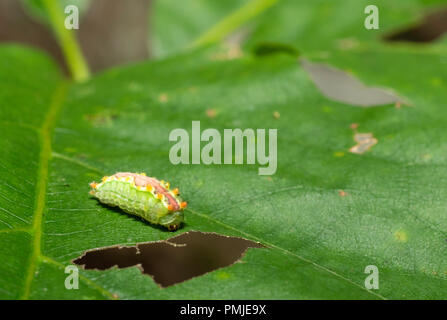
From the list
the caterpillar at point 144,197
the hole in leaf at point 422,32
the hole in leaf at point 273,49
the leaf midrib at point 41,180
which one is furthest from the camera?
the hole in leaf at point 422,32

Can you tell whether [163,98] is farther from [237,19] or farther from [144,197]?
[237,19]

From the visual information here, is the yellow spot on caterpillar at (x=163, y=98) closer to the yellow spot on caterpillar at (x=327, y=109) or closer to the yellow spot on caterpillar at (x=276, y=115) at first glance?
the yellow spot on caterpillar at (x=276, y=115)

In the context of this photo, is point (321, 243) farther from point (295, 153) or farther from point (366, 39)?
point (366, 39)

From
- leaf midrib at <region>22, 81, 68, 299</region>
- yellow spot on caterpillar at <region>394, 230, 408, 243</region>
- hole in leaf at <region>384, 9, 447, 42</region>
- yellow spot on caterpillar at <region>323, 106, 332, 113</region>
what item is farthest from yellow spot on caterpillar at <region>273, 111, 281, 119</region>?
hole in leaf at <region>384, 9, 447, 42</region>

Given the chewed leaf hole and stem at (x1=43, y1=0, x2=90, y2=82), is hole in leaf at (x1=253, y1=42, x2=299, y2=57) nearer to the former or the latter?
stem at (x1=43, y1=0, x2=90, y2=82)

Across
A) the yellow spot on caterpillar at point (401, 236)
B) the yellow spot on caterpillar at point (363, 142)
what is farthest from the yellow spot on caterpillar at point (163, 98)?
the yellow spot on caterpillar at point (401, 236)

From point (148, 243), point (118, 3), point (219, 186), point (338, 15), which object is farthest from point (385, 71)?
point (118, 3)
